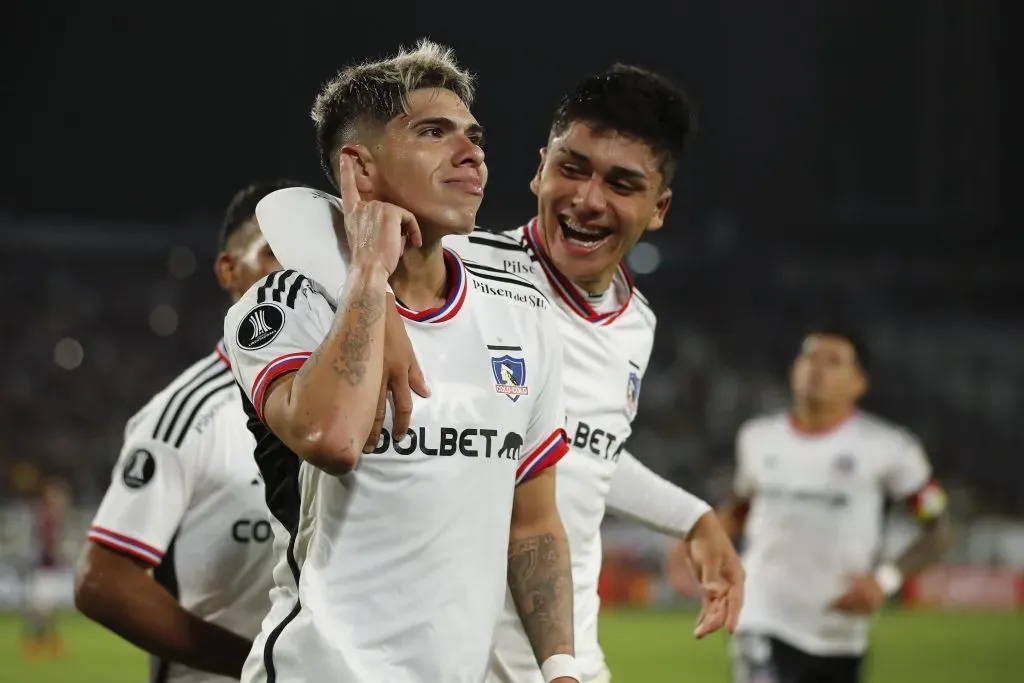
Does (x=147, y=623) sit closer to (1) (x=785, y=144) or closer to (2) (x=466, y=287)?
(2) (x=466, y=287)

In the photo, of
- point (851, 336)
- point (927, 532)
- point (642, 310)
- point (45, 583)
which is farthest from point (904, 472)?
point (45, 583)

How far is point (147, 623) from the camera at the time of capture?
3604 mm

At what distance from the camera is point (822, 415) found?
8.19 metres

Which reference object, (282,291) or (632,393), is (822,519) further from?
(282,291)

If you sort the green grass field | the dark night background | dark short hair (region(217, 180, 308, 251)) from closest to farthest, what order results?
1. dark short hair (region(217, 180, 308, 251))
2. the green grass field
3. the dark night background

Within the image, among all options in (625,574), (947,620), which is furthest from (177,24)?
(947,620)

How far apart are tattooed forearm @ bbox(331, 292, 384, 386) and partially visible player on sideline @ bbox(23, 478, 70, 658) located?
12703 millimetres

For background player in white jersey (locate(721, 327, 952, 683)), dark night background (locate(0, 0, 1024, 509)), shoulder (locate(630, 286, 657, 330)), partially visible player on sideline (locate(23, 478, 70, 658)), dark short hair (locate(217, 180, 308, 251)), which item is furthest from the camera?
dark night background (locate(0, 0, 1024, 509))

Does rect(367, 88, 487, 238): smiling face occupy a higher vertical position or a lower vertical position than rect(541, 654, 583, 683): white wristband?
higher

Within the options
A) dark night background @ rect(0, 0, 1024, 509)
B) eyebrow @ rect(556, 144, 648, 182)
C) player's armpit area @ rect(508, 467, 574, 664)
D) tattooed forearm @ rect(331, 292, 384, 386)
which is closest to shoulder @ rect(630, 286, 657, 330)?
eyebrow @ rect(556, 144, 648, 182)

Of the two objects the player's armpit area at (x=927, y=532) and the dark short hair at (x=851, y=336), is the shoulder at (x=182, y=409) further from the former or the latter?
the player's armpit area at (x=927, y=532)

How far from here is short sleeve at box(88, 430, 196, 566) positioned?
3.72 m

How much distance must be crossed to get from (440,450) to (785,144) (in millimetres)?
31302

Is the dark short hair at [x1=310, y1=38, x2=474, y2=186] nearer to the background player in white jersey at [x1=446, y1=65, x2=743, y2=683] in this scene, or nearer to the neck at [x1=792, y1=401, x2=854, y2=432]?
the background player in white jersey at [x1=446, y1=65, x2=743, y2=683]
